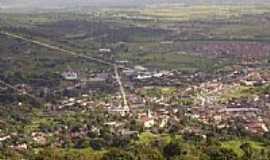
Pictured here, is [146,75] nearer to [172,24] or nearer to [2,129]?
[2,129]

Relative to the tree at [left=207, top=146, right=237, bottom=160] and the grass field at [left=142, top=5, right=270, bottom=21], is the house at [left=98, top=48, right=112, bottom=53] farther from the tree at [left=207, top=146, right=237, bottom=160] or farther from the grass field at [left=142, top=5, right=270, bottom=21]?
the tree at [left=207, top=146, right=237, bottom=160]

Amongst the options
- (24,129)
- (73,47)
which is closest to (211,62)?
(73,47)

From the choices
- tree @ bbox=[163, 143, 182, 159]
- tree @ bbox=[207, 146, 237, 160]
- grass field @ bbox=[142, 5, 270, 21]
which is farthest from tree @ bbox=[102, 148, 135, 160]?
grass field @ bbox=[142, 5, 270, 21]

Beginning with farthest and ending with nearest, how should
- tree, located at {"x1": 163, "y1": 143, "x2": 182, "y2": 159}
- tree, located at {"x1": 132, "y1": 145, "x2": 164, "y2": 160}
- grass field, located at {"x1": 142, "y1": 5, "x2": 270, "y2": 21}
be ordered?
grass field, located at {"x1": 142, "y1": 5, "x2": 270, "y2": 21}, tree, located at {"x1": 163, "y1": 143, "x2": 182, "y2": 159}, tree, located at {"x1": 132, "y1": 145, "x2": 164, "y2": 160}

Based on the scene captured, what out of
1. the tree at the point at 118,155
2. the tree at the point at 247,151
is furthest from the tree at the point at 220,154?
the tree at the point at 118,155

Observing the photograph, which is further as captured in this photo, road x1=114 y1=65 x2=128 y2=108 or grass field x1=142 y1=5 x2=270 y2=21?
grass field x1=142 y1=5 x2=270 y2=21

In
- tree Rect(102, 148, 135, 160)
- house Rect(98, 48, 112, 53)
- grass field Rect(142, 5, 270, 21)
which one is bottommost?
grass field Rect(142, 5, 270, 21)

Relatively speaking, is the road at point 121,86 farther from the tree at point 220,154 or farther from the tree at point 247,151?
the tree at point 220,154

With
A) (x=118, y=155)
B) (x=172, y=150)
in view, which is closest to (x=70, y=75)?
(x=172, y=150)

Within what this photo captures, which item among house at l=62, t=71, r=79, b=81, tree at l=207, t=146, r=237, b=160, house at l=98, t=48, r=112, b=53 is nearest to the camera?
tree at l=207, t=146, r=237, b=160
